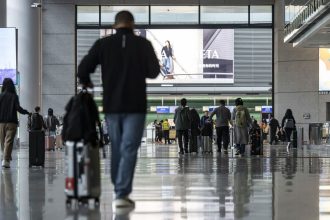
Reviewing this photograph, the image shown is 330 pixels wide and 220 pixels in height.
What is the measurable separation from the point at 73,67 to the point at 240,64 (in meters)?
9.33

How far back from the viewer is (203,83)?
121 ft

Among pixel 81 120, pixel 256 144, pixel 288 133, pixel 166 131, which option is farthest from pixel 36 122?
pixel 166 131

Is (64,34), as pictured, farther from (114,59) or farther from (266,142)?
(114,59)

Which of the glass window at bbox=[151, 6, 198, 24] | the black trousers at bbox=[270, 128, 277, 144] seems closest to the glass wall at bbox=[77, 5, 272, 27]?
the glass window at bbox=[151, 6, 198, 24]

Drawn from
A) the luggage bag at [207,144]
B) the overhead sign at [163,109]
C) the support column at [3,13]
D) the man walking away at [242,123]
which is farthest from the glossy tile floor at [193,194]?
the overhead sign at [163,109]

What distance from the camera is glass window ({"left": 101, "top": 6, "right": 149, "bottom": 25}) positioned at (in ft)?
112

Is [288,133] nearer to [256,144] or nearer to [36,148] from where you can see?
[256,144]

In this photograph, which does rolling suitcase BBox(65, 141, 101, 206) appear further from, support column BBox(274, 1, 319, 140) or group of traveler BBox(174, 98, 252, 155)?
support column BBox(274, 1, 319, 140)

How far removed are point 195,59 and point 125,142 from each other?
101ft

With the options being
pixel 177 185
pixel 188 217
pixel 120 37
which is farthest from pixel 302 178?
pixel 120 37

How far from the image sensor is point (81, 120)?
5.23m

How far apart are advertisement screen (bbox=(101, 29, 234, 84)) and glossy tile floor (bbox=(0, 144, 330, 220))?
20.7 m

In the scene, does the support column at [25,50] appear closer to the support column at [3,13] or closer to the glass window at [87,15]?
the glass window at [87,15]

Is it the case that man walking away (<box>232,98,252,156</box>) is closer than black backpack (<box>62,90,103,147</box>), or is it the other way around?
black backpack (<box>62,90,103,147</box>)
